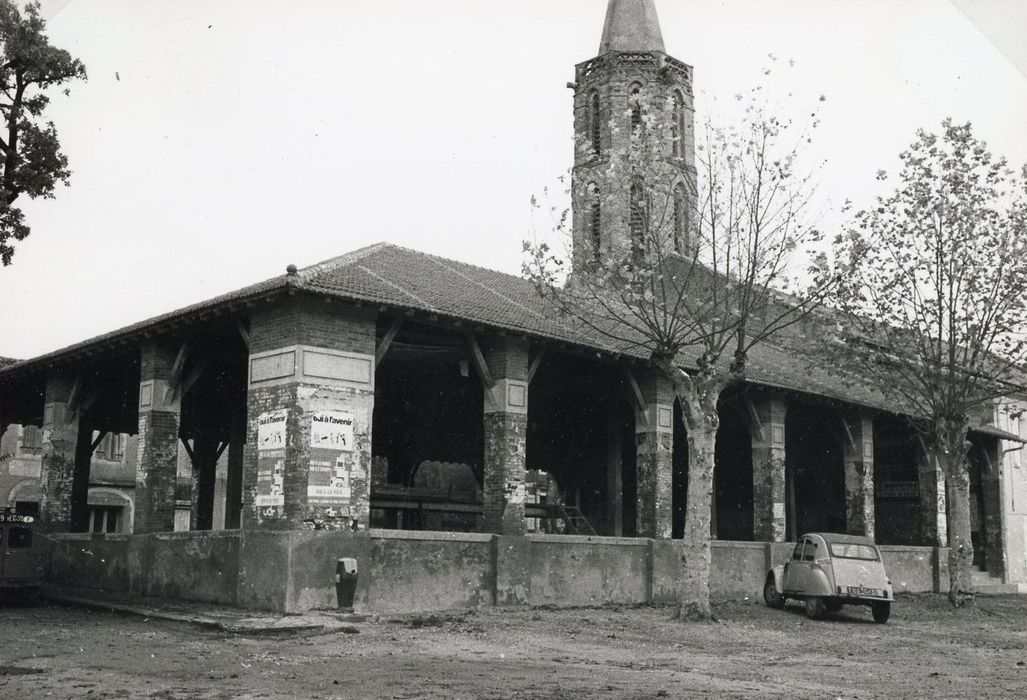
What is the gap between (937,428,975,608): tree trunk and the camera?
Result: 22.4 metres

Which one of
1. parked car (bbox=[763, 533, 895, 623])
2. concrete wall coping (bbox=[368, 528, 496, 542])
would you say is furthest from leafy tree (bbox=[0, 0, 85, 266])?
parked car (bbox=[763, 533, 895, 623])

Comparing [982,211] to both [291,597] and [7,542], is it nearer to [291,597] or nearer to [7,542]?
[291,597]

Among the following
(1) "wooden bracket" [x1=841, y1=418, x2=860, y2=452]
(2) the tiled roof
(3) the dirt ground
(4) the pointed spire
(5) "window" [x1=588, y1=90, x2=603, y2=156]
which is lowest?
(3) the dirt ground

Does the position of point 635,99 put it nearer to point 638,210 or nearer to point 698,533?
point 638,210

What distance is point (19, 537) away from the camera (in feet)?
61.5

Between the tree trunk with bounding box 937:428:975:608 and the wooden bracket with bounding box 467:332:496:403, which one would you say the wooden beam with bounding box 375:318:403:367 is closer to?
the wooden bracket with bounding box 467:332:496:403

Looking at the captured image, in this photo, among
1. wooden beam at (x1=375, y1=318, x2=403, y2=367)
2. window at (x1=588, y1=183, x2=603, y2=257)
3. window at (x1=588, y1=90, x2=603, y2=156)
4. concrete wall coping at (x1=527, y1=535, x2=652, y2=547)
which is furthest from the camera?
window at (x1=588, y1=90, x2=603, y2=156)

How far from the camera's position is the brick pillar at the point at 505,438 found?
741 inches

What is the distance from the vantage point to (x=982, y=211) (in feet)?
69.5

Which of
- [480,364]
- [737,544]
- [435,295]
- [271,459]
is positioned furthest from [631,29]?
[271,459]

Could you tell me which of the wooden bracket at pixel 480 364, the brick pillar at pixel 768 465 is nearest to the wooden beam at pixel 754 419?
the brick pillar at pixel 768 465

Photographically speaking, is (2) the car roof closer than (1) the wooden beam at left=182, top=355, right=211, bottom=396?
No

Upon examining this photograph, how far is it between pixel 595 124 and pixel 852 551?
29.1 m

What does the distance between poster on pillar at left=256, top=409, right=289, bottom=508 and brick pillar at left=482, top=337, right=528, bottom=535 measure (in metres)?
3.88
